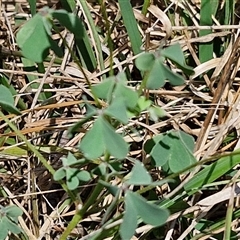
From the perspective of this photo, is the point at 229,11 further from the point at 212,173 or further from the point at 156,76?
the point at 156,76

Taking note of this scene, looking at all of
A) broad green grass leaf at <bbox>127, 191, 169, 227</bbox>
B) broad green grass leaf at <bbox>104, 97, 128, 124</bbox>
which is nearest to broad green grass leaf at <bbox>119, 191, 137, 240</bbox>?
broad green grass leaf at <bbox>127, 191, 169, 227</bbox>

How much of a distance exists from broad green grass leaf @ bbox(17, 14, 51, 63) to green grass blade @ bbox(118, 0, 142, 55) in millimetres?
402

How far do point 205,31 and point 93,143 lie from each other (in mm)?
577

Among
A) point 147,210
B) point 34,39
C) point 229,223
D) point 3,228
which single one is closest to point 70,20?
point 34,39

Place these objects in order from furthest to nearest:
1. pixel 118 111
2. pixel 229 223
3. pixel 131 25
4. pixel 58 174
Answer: pixel 131 25 < pixel 229 223 < pixel 58 174 < pixel 118 111

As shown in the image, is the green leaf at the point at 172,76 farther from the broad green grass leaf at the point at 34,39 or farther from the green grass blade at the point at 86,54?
the green grass blade at the point at 86,54

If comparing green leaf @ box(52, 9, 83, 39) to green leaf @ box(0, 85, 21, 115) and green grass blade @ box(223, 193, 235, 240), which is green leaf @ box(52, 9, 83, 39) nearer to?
green leaf @ box(0, 85, 21, 115)

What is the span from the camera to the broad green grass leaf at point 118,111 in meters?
0.80

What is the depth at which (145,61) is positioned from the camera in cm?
86

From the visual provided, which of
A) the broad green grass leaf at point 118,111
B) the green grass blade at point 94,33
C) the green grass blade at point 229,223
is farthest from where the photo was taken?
the green grass blade at point 94,33

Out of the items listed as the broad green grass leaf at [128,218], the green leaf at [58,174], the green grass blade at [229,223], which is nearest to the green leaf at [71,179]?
the green leaf at [58,174]

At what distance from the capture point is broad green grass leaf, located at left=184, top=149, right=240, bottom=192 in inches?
45.2

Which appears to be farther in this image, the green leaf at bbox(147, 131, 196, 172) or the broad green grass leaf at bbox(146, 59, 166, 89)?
the green leaf at bbox(147, 131, 196, 172)

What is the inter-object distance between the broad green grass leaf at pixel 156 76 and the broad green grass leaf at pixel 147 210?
0.57ft
